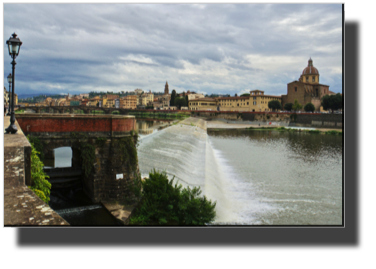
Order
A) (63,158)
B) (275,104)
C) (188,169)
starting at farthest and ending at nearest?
(275,104), (63,158), (188,169)

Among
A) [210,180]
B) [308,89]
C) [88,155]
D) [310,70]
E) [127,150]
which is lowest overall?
[210,180]

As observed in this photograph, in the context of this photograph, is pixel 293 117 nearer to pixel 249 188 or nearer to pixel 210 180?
pixel 249 188

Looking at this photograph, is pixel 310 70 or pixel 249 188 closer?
pixel 249 188

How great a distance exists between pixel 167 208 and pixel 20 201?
226 inches

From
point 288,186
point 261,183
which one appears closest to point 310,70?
point 288,186

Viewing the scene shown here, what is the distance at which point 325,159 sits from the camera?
24688 mm

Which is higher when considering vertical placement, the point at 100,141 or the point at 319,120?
the point at 319,120

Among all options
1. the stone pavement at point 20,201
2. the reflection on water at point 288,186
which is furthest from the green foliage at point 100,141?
the stone pavement at point 20,201

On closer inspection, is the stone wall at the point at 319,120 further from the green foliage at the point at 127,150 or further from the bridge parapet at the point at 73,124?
the bridge parapet at the point at 73,124

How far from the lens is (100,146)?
462 inches

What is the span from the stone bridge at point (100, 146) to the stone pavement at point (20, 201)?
6.79 m
